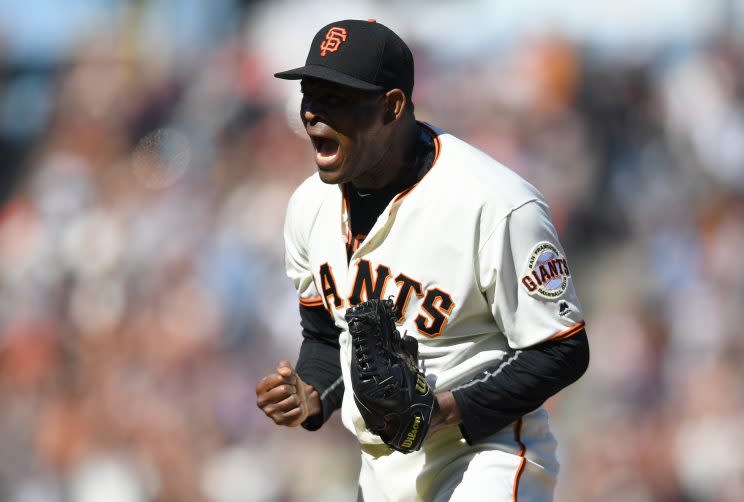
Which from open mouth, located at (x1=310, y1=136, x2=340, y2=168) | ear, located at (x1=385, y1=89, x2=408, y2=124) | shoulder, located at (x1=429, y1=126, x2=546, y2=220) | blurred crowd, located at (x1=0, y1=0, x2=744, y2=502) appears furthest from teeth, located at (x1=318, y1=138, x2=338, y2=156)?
blurred crowd, located at (x1=0, y1=0, x2=744, y2=502)

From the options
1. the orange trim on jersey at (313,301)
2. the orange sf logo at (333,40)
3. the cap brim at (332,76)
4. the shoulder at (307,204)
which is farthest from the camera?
the orange trim on jersey at (313,301)

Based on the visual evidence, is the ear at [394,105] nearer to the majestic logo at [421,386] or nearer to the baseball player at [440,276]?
the baseball player at [440,276]

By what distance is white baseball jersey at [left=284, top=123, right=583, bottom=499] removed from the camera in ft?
10.2

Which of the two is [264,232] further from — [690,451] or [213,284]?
[690,451]

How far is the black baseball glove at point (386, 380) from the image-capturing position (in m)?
2.96

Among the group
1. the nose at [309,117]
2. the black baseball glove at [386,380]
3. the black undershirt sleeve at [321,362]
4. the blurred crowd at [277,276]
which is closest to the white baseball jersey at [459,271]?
the black undershirt sleeve at [321,362]

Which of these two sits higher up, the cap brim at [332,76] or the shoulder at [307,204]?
the cap brim at [332,76]

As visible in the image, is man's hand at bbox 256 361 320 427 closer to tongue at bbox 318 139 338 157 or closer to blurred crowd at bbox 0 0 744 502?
tongue at bbox 318 139 338 157

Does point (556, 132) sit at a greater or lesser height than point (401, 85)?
lesser

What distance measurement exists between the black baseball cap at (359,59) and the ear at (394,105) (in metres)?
0.02

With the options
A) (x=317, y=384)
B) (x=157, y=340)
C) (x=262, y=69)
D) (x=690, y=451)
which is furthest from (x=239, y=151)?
Result: (x=317, y=384)

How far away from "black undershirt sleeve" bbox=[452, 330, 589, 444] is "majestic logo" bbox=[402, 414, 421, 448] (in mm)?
181

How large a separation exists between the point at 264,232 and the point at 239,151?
118 cm

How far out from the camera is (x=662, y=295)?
7398 mm
